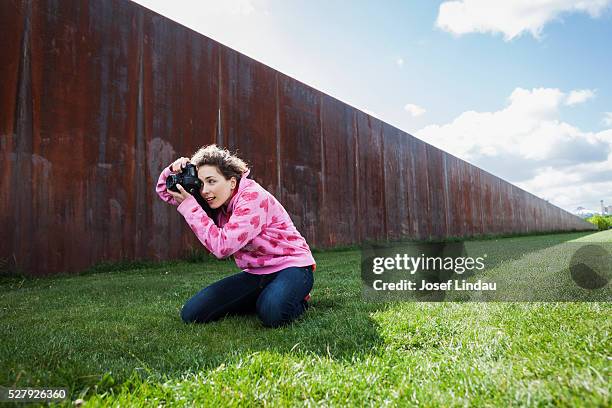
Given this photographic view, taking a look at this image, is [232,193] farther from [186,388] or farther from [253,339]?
[186,388]

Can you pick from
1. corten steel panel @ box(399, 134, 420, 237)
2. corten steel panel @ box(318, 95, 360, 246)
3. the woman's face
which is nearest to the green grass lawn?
the woman's face

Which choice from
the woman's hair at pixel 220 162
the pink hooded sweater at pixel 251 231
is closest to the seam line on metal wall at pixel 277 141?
the pink hooded sweater at pixel 251 231

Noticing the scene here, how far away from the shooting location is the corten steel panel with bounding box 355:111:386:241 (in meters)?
10.1

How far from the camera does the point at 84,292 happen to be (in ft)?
11.8

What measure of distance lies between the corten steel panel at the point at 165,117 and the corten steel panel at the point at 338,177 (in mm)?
3118

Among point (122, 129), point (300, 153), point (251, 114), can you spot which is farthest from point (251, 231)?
point (300, 153)

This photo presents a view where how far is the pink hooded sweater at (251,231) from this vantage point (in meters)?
2.27

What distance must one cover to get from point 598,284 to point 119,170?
5.15 m

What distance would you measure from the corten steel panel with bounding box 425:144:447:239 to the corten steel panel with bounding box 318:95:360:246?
4.90 m

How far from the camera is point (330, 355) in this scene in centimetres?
167

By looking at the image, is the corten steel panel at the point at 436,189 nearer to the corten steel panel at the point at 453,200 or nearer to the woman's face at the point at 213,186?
the corten steel panel at the point at 453,200

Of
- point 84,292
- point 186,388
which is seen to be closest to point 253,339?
point 186,388

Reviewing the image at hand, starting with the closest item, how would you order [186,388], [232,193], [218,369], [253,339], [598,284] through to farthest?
[186,388]
[218,369]
[253,339]
[232,193]
[598,284]

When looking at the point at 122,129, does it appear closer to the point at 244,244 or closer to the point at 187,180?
the point at 187,180
